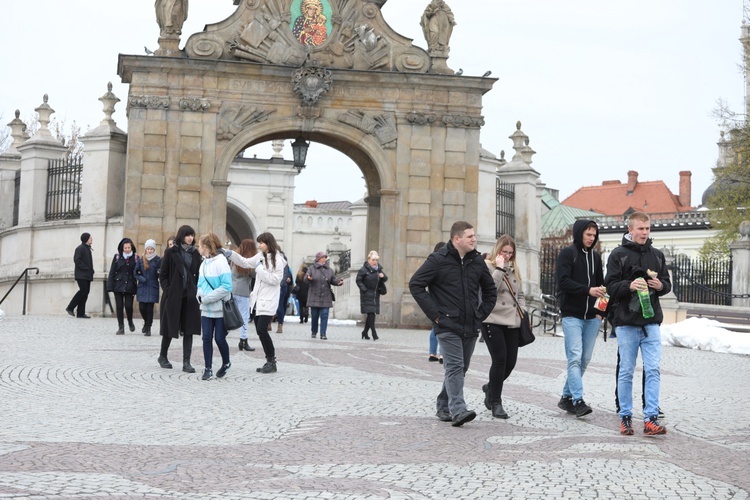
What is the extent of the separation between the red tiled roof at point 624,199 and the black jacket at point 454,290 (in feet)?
277

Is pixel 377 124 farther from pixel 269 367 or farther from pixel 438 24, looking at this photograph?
pixel 269 367

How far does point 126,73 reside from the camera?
1126 inches

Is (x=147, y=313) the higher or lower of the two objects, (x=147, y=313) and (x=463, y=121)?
the lower

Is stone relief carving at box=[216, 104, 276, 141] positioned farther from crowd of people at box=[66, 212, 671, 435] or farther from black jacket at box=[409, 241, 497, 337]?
black jacket at box=[409, 241, 497, 337]

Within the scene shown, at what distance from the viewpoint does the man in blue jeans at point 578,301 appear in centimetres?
1173

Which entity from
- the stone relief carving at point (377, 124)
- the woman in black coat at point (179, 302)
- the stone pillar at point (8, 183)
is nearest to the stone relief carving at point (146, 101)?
the stone relief carving at point (377, 124)

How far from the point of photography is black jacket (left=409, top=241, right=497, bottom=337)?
36.5ft

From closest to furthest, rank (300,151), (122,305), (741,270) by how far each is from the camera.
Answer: (122,305), (300,151), (741,270)

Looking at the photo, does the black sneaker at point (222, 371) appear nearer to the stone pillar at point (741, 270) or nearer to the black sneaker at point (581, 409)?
the black sneaker at point (581, 409)

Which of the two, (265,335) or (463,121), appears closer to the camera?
(265,335)

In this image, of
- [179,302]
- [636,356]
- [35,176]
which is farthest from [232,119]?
[636,356]

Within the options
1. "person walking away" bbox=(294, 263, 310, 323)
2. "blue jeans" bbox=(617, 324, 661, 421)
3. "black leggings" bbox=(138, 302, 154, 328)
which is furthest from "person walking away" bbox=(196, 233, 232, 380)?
"person walking away" bbox=(294, 263, 310, 323)

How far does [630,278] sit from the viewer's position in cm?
1079

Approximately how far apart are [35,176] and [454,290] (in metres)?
22.5
